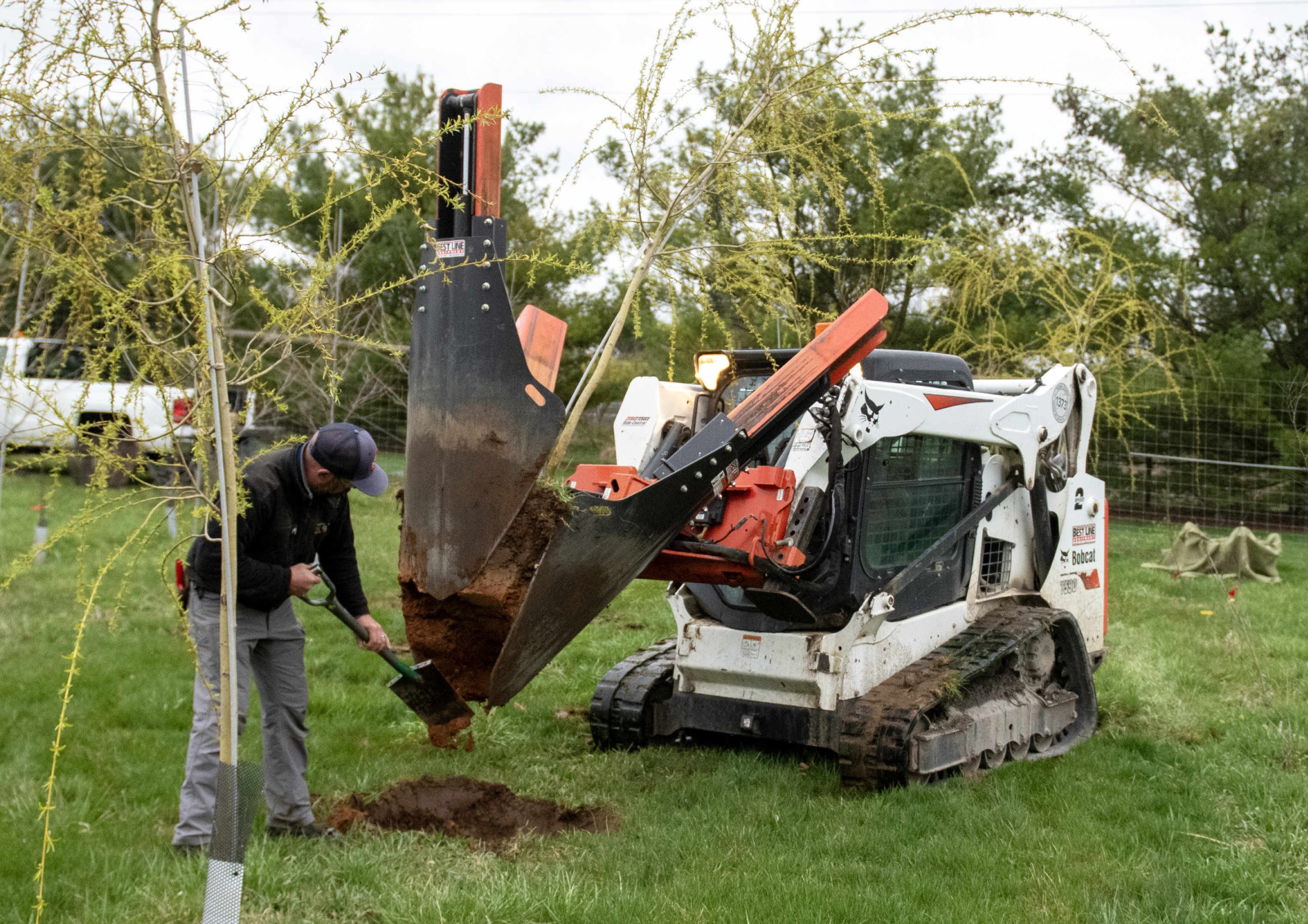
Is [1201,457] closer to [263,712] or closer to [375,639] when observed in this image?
[375,639]

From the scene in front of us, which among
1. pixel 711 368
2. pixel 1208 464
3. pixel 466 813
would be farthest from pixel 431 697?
pixel 1208 464

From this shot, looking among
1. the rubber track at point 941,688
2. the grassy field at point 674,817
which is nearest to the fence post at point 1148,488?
the grassy field at point 674,817

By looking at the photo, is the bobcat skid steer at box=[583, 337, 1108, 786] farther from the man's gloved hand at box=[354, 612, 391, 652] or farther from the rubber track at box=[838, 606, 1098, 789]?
the man's gloved hand at box=[354, 612, 391, 652]

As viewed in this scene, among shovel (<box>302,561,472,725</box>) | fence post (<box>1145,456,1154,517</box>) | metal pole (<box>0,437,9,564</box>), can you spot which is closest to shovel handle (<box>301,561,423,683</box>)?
shovel (<box>302,561,472,725</box>)

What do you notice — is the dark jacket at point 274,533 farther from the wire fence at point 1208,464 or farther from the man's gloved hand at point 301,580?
the wire fence at point 1208,464

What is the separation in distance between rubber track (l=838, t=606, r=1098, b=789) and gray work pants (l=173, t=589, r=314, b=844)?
234 centimetres

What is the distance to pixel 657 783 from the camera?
5301mm

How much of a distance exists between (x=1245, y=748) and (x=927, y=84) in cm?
1387

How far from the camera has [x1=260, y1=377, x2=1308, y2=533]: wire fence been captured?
14.8 m

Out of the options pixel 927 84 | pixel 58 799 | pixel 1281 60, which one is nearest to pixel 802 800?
pixel 58 799

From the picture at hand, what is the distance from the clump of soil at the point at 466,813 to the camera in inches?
183

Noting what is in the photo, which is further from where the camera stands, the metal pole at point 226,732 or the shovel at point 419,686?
the shovel at point 419,686

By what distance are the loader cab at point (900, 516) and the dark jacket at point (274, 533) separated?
1.81 meters

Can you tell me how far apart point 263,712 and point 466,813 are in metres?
0.94
